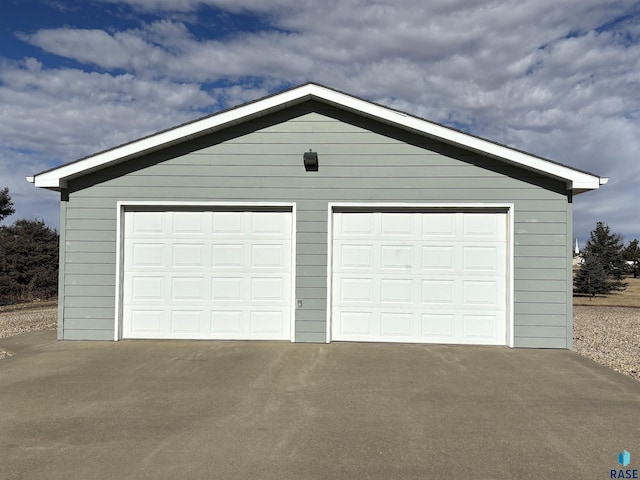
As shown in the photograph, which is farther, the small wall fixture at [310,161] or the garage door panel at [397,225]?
the garage door panel at [397,225]

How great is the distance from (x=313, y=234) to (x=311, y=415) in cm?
373

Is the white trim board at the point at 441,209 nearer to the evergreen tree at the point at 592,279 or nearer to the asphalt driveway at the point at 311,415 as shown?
the asphalt driveway at the point at 311,415

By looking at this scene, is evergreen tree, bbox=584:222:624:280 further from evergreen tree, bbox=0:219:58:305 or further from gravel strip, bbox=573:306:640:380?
evergreen tree, bbox=0:219:58:305

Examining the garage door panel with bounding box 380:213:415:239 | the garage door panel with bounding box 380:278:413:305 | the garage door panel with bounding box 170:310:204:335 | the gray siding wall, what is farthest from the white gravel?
the garage door panel with bounding box 380:213:415:239

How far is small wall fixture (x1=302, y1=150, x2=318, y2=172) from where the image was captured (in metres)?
7.52

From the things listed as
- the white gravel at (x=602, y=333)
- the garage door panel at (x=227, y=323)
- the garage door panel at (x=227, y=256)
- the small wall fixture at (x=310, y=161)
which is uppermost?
the small wall fixture at (x=310, y=161)

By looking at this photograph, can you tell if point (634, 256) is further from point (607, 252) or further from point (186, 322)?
point (186, 322)

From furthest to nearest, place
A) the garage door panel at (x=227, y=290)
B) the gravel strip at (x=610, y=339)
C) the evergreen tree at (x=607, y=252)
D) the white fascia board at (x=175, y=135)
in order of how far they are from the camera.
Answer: the evergreen tree at (x=607, y=252) < the garage door panel at (x=227, y=290) < the white fascia board at (x=175, y=135) < the gravel strip at (x=610, y=339)

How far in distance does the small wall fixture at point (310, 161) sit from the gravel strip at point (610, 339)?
5.31 metres

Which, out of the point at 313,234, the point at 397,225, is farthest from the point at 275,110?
the point at 397,225

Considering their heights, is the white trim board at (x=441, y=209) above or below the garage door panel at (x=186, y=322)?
above

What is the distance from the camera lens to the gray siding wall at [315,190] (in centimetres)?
734

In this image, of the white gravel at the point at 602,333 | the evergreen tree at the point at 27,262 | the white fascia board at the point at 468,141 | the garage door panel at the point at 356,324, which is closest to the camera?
the white gravel at the point at 602,333

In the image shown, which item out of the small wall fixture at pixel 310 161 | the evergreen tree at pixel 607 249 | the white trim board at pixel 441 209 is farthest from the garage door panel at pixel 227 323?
the evergreen tree at pixel 607 249
